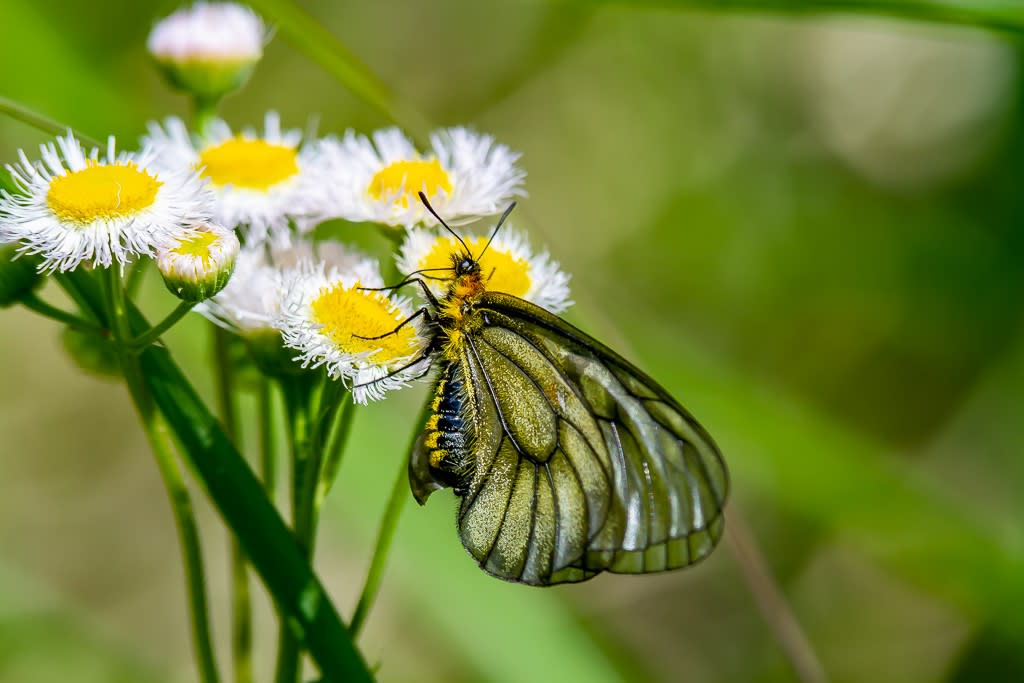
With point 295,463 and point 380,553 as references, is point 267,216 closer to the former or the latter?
point 295,463

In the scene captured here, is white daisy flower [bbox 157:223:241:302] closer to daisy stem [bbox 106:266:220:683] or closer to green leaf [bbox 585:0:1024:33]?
daisy stem [bbox 106:266:220:683]

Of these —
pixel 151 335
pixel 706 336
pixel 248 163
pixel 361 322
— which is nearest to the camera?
pixel 151 335

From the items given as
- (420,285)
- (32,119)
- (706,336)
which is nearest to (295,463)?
(420,285)

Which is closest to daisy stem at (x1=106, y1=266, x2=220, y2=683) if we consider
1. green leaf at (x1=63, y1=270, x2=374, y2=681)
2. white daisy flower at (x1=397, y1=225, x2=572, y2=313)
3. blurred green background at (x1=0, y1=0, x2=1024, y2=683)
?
green leaf at (x1=63, y1=270, x2=374, y2=681)

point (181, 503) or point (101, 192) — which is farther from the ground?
point (101, 192)

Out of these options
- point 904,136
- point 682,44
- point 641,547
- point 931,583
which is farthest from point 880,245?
point 641,547

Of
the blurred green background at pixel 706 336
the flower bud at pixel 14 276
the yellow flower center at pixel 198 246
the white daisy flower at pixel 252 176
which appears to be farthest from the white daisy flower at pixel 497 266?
the blurred green background at pixel 706 336
